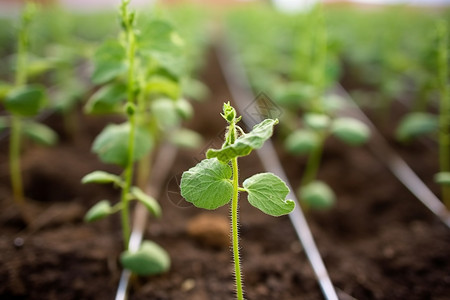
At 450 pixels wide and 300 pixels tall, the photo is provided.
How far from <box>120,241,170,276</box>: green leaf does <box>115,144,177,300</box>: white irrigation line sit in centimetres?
10

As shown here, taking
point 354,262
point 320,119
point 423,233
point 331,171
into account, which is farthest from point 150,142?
point 331,171

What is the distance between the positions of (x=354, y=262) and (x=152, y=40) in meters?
1.46

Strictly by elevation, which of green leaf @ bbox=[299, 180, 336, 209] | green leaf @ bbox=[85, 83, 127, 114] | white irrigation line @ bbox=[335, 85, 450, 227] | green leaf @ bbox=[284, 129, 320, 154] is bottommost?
green leaf @ bbox=[85, 83, 127, 114]

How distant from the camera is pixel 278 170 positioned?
8.64 ft

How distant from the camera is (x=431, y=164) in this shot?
8.76 feet

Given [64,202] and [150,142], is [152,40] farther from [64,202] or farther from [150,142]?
[64,202]

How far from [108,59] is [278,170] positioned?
1.61 m

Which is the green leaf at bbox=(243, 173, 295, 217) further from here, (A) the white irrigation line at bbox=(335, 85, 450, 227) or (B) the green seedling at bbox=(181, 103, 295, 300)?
(A) the white irrigation line at bbox=(335, 85, 450, 227)

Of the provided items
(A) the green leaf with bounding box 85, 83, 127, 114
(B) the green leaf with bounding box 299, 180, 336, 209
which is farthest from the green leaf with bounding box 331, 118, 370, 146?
(A) the green leaf with bounding box 85, 83, 127, 114

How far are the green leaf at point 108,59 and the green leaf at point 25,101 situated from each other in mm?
398

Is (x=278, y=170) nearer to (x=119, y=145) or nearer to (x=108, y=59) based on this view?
(x=119, y=145)

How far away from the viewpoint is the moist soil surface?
1.52m

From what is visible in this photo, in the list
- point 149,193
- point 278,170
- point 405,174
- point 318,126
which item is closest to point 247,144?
point 318,126

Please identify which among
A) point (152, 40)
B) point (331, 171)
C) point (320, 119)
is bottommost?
point (152, 40)
